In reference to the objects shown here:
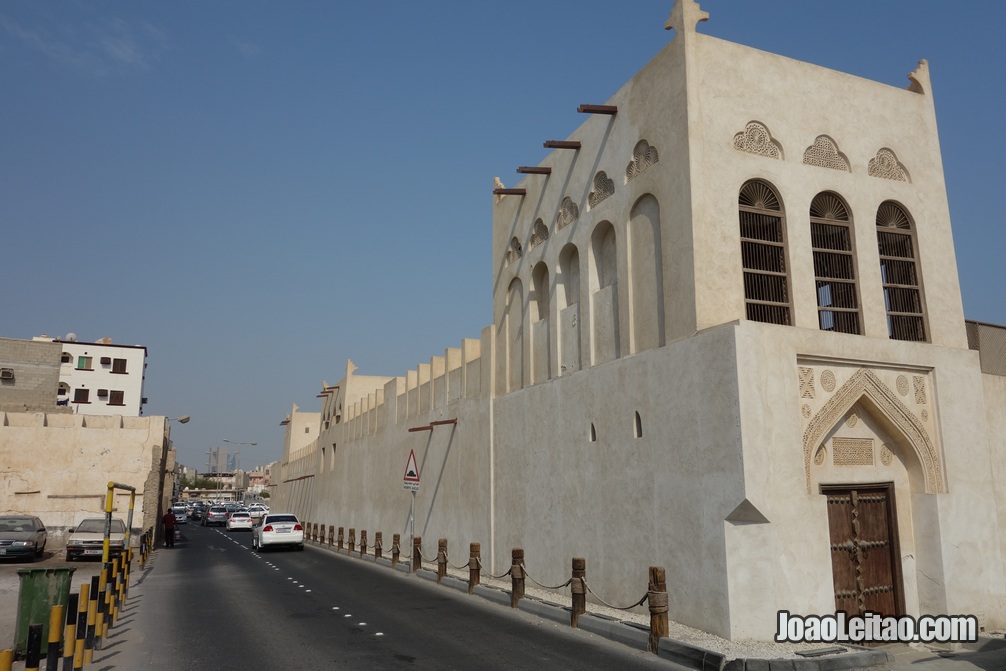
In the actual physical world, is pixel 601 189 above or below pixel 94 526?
above

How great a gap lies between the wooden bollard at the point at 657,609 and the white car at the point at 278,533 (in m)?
21.6

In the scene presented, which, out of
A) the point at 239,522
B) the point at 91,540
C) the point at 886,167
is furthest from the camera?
the point at 239,522

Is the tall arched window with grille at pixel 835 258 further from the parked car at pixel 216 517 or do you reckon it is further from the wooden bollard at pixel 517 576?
the parked car at pixel 216 517

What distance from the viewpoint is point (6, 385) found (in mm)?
37312

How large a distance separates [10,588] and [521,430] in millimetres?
12608

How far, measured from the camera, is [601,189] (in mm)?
14922

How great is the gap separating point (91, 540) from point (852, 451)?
24221 millimetres

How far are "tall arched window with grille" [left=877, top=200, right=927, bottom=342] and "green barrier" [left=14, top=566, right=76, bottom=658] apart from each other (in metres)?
13.9

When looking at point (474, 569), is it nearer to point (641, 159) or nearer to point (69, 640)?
point (69, 640)

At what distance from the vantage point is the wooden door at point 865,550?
36.6 ft

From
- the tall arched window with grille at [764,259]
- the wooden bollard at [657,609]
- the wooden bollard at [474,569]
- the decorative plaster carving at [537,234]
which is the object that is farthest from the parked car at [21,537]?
the tall arched window with grille at [764,259]

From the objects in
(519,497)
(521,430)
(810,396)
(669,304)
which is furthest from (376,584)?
(810,396)

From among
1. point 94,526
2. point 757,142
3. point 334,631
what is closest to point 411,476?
point 334,631

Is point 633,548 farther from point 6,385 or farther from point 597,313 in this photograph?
point 6,385
